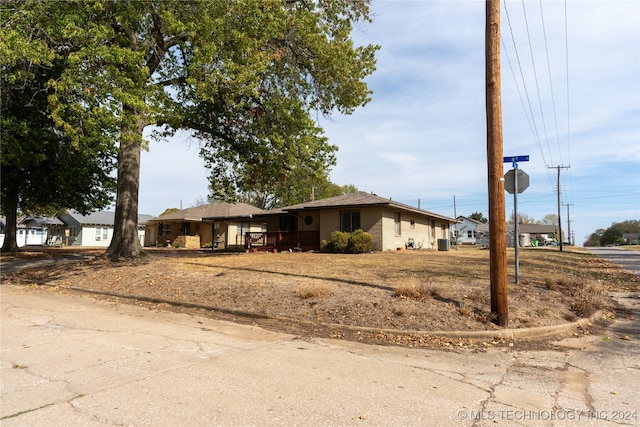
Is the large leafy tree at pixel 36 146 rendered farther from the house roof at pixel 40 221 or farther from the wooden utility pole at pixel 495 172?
the house roof at pixel 40 221

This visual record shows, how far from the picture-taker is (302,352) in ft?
19.5

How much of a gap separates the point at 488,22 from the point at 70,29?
34.1ft

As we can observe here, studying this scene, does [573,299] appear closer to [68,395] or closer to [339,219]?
[68,395]

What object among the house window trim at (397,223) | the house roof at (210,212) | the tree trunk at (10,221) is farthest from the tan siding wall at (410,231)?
the tree trunk at (10,221)

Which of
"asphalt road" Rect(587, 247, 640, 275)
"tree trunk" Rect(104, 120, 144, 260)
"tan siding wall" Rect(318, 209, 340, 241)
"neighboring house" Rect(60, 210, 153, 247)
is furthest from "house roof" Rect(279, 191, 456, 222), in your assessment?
"neighboring house" Rect(60, 210, 153, 247)

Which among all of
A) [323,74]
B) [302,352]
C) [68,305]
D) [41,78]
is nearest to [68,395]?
[302,352]

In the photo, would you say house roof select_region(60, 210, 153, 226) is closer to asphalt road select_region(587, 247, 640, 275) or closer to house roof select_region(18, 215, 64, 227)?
house roof select_region(18, 215, 64, 227)

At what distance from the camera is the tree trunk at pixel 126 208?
16.2m

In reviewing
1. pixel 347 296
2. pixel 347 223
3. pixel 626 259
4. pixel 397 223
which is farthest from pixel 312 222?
pixel 626 259

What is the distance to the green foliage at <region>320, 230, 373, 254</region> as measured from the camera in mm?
22688

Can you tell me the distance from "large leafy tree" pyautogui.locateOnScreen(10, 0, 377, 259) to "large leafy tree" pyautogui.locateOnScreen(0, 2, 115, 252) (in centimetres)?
79

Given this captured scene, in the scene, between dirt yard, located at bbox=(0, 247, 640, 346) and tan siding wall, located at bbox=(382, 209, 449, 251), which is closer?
dirt yard, located at bbox=(0, 247, 640, 346)

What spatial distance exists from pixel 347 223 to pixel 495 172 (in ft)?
59.9

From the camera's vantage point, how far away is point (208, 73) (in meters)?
12.9
